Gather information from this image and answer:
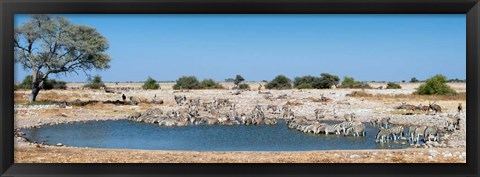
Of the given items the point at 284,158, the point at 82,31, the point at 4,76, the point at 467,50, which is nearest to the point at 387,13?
the point at 467,50

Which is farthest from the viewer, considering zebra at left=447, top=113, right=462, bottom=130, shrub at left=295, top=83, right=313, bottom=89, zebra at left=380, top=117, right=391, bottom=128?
shrub at left=295, top=83, right=313, bottom=89

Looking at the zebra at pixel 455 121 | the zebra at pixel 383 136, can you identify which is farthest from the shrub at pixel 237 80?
the zebra at pixel 455 121

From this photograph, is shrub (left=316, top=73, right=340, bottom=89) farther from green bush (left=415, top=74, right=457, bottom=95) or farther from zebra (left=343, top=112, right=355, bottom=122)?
green bush (left=415, top=74, right=457, bottom=95)

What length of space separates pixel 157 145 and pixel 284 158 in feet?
6.14

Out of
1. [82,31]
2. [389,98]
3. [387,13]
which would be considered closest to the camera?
[387,13]

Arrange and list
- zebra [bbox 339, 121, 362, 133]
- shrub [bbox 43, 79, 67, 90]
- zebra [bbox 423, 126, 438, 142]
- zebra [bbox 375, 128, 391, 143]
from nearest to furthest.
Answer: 1. zebra [bbox 423, 126, 438, 142]
2. zebra [bbox 375, 128, 391, 143]
3. zebra [bbox 339, 121, 362, 133]
4. shrub [bbox 43, 79, 67, 90]

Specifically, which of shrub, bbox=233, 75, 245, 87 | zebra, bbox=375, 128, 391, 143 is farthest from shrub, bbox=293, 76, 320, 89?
zebra, bbox=375, 128, 391, 143

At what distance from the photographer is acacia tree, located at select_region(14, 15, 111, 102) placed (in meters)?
5.55

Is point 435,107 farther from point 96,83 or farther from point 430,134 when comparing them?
point 96,83

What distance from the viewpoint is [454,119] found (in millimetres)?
5598

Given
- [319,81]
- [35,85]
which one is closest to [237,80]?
[319,81]

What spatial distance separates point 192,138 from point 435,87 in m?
3.18

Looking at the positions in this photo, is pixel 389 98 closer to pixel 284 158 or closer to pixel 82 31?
pixel 284 158

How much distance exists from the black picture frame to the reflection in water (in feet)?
6.51
